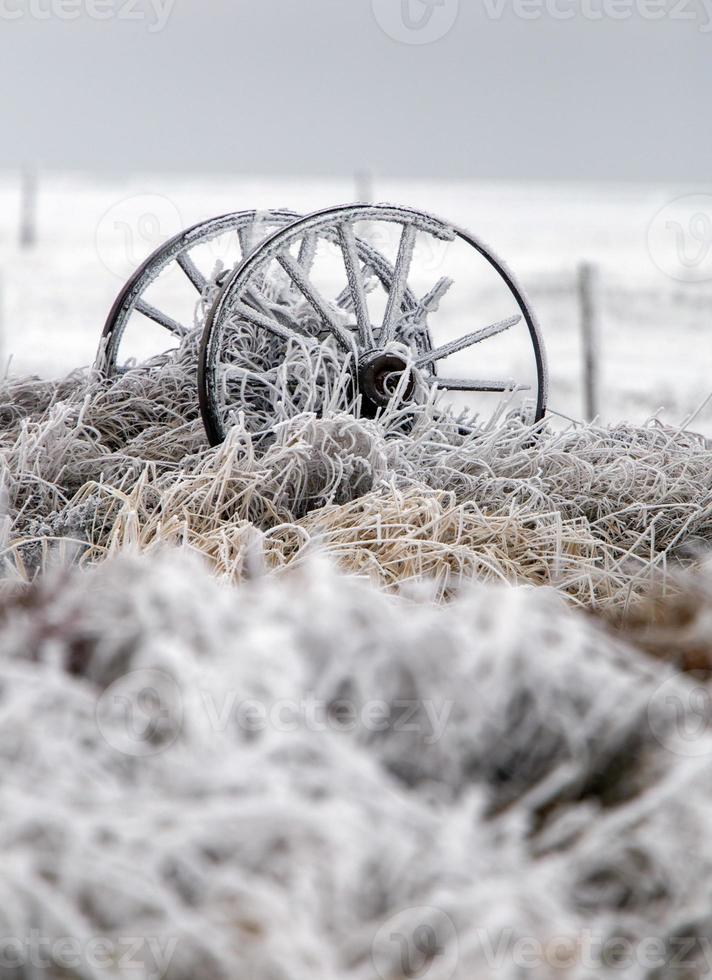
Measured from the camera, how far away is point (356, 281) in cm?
291

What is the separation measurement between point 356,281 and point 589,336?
3431 mm

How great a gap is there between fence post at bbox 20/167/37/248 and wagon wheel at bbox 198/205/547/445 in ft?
28.8

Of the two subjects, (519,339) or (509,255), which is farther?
(509,255)

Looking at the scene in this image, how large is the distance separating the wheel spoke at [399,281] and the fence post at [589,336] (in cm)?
318

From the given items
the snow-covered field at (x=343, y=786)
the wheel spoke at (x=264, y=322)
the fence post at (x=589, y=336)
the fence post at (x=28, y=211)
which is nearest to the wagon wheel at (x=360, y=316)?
Result: the wheel spoke at (x=264, y=322)

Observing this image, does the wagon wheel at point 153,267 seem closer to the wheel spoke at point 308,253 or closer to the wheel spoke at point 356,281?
the wheel spoke at point 308,253

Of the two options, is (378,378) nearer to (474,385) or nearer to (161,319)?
(474,385)

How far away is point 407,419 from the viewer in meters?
2.72

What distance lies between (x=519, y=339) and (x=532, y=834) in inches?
316

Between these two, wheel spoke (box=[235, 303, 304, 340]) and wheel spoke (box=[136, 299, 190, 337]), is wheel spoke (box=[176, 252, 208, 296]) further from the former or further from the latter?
wheel spoke (box=[235, 303, 304, 340])

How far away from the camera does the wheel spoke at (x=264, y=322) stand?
8.98 feet

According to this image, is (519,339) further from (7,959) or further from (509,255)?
(7,959)

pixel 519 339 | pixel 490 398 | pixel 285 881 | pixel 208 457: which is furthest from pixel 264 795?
pixel 519 339

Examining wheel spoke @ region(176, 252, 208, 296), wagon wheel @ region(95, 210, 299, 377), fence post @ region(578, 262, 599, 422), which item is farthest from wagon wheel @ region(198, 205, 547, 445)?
fence post @ region(578, 262, 599, 422)
